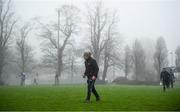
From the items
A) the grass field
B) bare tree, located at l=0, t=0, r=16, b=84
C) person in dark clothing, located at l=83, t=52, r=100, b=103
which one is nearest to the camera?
the grass field

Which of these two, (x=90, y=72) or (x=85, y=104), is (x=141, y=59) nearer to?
(x=90, y=72)

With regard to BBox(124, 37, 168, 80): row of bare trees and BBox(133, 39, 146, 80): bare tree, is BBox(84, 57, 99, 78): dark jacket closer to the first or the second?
BBox(124, 37, 168, 80): row of bare trees

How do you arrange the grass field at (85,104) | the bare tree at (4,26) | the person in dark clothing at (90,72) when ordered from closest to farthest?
1. the grass field at (85,104)
2. the person in dark clothing at (90,72)
3. the bare tree at (4,26)

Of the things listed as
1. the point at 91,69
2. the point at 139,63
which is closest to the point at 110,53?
the point at 139,63

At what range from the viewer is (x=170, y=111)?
8.73 meters


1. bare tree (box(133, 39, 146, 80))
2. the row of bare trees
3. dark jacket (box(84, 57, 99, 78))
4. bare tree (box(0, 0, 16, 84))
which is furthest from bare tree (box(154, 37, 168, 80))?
dark jacket (box(84, 57, 99, 78))

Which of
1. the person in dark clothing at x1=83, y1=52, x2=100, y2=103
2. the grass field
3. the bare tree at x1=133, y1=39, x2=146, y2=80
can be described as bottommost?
the grass field

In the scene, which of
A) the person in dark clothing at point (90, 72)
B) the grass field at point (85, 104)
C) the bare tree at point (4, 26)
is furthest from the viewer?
the bare tree at point (4, 26)

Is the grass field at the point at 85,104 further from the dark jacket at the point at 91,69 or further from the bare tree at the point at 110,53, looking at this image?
the bare tree at the point at 110,53

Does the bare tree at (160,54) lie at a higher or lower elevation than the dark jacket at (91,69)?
higher

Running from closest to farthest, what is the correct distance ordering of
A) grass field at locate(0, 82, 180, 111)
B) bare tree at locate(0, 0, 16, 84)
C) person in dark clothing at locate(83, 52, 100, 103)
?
grass field at locate(0, 82, 180, 111), person in dark clothing at locate(83, 52, 100, 103), bare tree at locate(0, 0, 16, 84)

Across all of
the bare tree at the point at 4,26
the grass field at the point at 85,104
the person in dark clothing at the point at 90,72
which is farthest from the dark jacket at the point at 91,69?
the bare tree at the point at 4,26

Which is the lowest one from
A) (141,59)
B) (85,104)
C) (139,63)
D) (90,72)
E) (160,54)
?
(85,104)

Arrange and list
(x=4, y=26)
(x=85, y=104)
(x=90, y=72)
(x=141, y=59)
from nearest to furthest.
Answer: (x=85, y=104)
(x=90, y=72)
(x=4, y=26)
(x=141, y=59)
